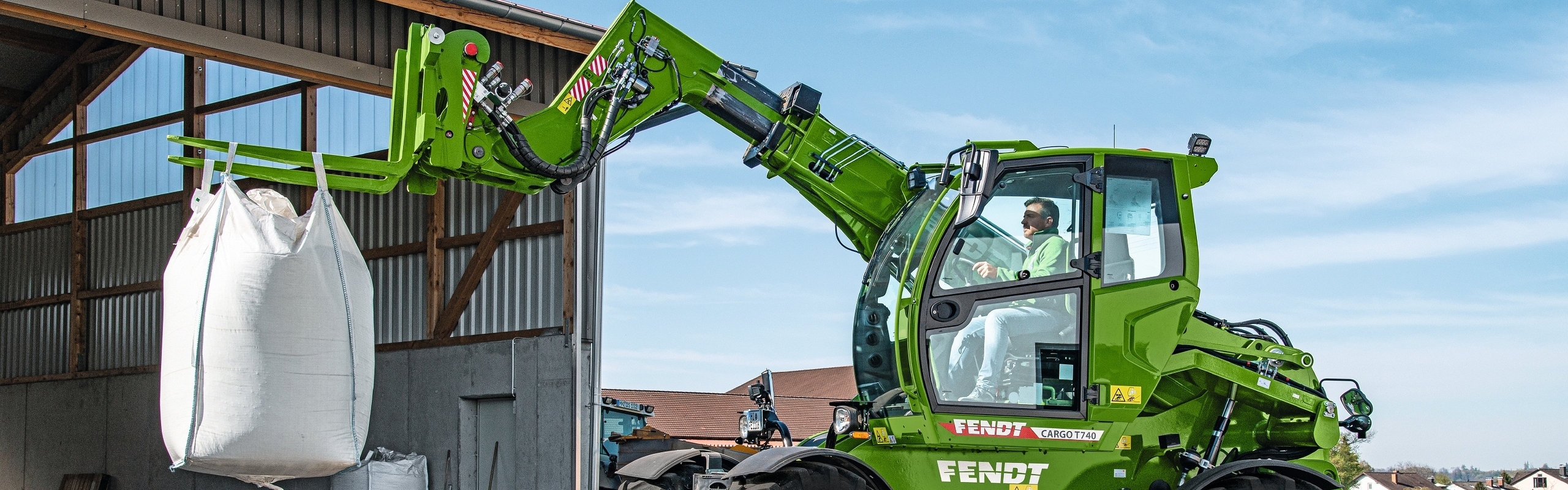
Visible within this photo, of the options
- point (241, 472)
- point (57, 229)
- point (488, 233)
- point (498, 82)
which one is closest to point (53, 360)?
point (57, 229)

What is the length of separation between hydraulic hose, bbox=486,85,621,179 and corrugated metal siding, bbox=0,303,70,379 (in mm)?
14685

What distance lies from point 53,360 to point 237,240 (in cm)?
1431

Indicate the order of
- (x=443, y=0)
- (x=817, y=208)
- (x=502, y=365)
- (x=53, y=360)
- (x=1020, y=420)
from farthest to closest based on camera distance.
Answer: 1. (x=53, y=360)
2. (x=502, y=365)
3. (x=443, y=0)
4. (x=817, y=208)
5. (x=1020, y=420)

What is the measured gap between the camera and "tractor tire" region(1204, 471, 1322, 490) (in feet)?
21.5

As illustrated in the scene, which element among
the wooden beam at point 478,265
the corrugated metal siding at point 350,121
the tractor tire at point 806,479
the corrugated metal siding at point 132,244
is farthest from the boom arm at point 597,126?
the corrugated metal siding at point 132,244

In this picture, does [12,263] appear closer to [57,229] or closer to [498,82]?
[57,229]

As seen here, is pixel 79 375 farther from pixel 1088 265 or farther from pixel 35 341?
pixel 1088 265

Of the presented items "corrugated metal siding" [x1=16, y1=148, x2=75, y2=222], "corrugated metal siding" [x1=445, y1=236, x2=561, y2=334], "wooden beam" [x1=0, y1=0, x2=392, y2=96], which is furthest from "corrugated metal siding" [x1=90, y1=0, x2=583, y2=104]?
"corrugated metal siding" [x1=16, y1=148, x2=75, y2=222]

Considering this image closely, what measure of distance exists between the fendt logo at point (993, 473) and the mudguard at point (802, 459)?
0.41 m

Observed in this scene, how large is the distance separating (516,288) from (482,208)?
3.63ft

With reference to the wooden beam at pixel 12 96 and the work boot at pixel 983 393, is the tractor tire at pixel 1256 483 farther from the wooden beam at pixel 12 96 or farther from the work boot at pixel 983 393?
the wooden beam at pixel 12 96

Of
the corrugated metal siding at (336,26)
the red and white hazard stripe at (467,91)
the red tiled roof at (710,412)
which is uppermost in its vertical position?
the corrugated metal siding at (336,26)

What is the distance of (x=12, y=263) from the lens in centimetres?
1953

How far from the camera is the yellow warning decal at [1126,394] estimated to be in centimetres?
641
